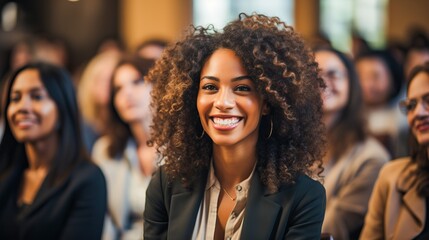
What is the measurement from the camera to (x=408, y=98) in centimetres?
276

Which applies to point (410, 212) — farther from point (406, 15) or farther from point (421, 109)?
point (406, 15)

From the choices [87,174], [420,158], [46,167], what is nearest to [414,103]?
[420,158]

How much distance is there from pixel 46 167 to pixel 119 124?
918mm

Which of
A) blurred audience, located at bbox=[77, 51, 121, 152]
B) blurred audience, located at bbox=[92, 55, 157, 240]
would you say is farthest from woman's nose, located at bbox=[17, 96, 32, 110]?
blurred audience, located at bbox=[77, 51, 121, 152]

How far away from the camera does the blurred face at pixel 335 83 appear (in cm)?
370

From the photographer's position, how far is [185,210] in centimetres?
229

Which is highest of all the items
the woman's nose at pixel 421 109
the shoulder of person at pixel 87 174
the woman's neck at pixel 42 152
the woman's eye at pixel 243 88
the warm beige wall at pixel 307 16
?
the warm beige wall at pixel 307 16

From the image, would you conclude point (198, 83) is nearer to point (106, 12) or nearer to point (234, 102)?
point (234, 102)

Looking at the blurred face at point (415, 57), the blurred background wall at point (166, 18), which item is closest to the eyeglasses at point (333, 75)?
the blurred face at point (415, 57)

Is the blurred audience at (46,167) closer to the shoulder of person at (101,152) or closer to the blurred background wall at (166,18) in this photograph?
the shoulder of person at (101,152)

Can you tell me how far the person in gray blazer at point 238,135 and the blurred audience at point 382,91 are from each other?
2503 millimetres

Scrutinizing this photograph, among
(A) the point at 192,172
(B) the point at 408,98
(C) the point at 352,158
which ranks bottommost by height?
(C) the point at 352,158

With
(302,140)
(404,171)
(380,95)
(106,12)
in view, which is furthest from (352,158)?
(106,12)

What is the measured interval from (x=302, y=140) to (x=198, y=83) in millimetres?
398
